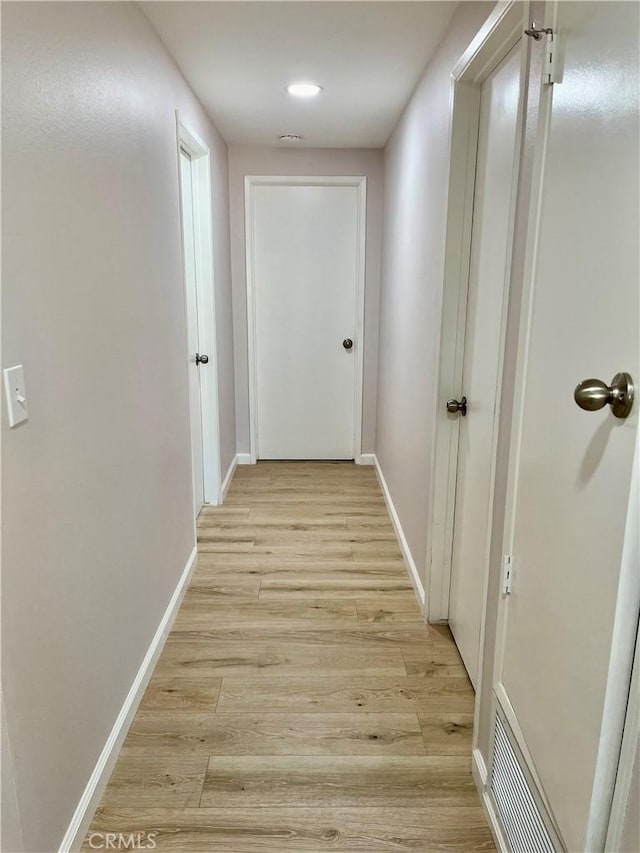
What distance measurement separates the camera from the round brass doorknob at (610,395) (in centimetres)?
82

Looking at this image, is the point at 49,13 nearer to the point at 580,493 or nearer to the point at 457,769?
the point at 580,493

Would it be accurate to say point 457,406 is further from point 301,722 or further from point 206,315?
point 206,315

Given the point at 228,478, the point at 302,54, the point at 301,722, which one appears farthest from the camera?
the point at 228,478

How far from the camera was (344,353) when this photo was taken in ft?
14.2

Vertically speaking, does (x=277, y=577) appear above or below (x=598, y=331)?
below

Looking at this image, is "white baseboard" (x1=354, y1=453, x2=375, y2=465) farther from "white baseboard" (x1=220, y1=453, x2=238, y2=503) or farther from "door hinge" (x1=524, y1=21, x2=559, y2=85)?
"door hinge" (x1=524, y1=21, x2=559, y2=85)

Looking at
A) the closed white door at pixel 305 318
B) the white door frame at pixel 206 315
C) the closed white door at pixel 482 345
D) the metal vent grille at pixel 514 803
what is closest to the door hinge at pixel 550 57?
the closed white door at pixel 482 345

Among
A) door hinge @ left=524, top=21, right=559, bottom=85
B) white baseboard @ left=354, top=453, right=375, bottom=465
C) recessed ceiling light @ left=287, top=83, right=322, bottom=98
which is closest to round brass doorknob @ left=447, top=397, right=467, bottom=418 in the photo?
door hinge @ left=524, top=21, right=559, bottom=85

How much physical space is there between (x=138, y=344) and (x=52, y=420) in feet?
2.19

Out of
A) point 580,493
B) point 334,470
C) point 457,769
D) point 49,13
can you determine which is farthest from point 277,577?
point 49,13

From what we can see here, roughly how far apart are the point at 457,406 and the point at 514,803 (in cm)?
127

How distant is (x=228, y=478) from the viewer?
3977 mm

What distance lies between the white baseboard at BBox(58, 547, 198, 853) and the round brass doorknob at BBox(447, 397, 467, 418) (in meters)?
1.38

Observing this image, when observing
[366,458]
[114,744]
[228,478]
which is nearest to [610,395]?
[114,744]
